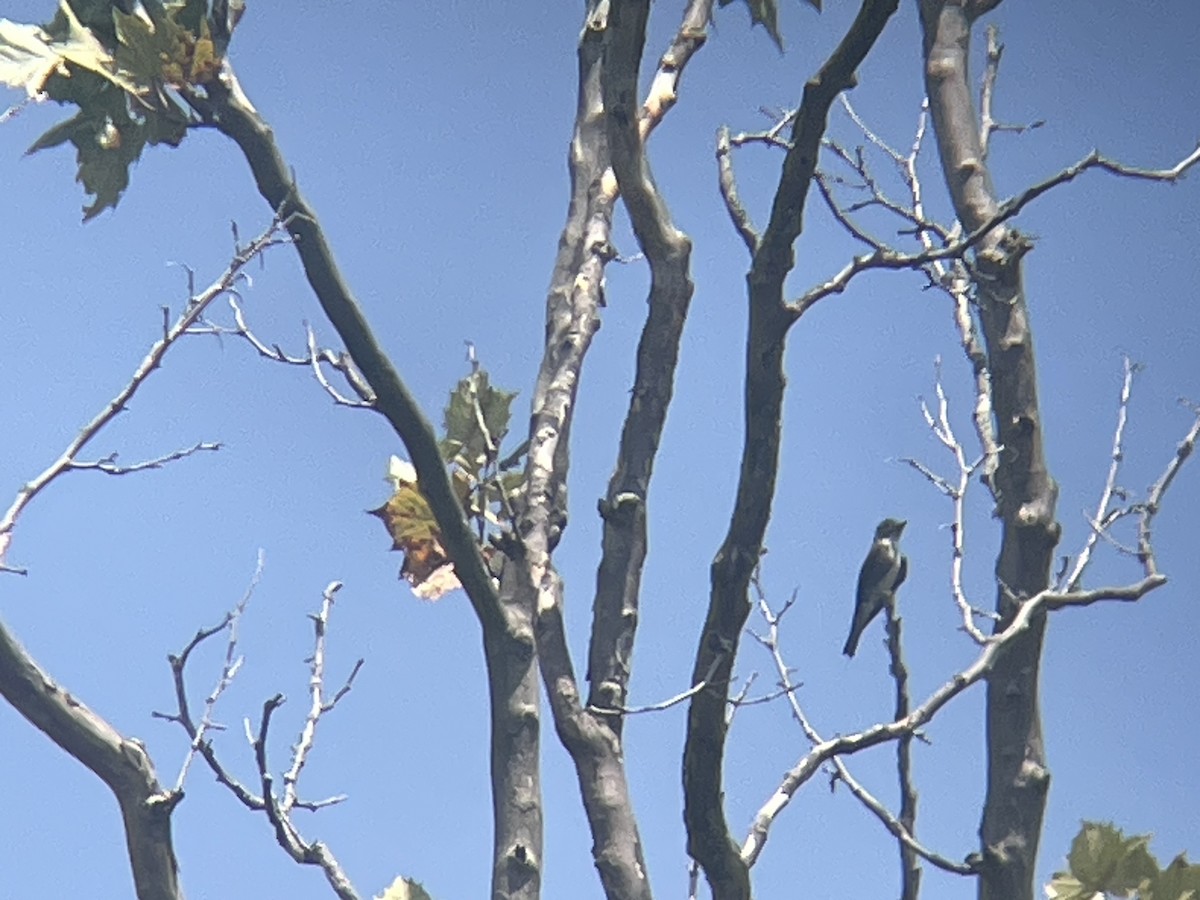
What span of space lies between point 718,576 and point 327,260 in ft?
3.34

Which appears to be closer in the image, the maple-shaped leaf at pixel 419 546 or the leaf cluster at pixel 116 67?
the leaf cluster at pixel 116 67

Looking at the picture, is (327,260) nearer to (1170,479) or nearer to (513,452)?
(513,452)

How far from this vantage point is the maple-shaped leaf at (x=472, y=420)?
11.1ft

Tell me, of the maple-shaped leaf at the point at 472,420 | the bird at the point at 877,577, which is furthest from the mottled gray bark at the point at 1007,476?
the maple-shaped leaf at the point at 472,420

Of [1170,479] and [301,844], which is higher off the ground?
[1170,479]

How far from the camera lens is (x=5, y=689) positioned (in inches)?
112

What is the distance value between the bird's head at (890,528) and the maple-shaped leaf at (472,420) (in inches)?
66.8

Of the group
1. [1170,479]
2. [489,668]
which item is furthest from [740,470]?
[1170,479]

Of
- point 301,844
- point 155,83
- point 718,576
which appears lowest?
point 301,844

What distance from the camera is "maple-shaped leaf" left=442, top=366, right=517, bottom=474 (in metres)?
3.39

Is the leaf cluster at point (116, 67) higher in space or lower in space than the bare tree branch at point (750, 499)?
higher

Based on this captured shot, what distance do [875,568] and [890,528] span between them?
0.43 metres

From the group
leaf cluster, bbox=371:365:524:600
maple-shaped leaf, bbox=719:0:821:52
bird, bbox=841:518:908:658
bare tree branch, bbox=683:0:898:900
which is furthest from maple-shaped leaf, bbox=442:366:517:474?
bird, bbox=841:518:908:658

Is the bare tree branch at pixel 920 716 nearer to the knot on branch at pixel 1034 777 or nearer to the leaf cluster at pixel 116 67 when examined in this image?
the knot on branch at pixel 1034 777
